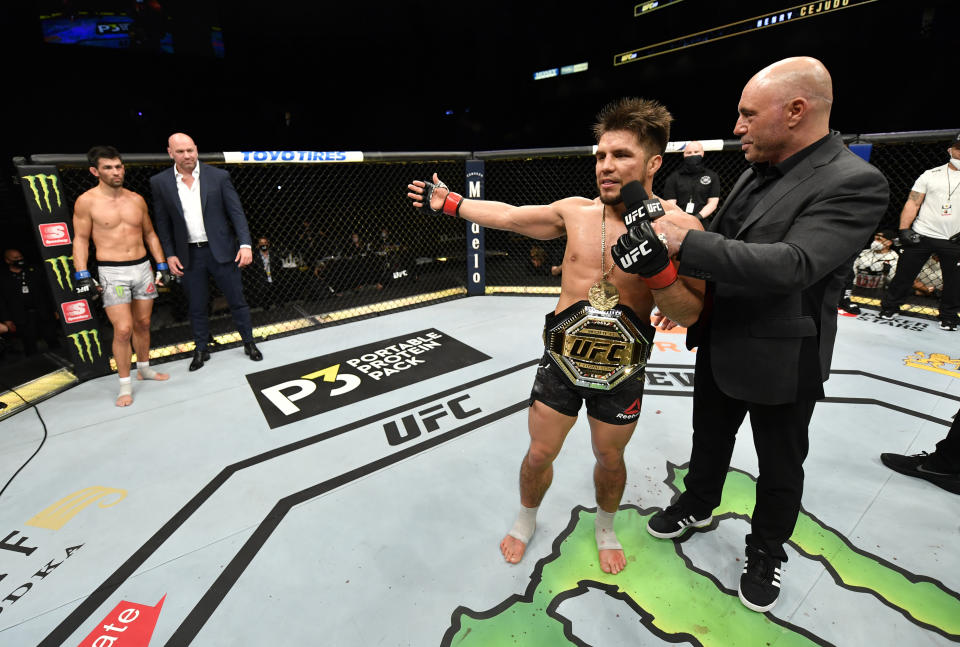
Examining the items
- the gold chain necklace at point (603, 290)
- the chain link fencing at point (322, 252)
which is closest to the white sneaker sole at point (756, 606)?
the gold chain necklace at point (603, 290)

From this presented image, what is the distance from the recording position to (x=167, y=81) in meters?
7.64

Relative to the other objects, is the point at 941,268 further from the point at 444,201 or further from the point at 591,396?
the point at 444,201

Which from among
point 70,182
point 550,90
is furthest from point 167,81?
point 550,90

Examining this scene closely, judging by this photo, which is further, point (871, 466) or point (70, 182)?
point (70, 182)

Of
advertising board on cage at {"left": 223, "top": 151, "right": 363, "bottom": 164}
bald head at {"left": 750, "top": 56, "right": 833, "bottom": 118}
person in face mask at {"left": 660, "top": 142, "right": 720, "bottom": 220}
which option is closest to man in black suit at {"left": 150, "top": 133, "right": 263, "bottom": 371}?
advertising board on cage at {"left": 223, "top": 151, "right": 363, "bottom": 164}

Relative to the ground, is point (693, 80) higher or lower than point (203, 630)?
higher

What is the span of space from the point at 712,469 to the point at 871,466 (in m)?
1.19

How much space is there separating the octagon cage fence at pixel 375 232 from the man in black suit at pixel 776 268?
360cm

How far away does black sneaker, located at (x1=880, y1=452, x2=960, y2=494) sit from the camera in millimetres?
1989

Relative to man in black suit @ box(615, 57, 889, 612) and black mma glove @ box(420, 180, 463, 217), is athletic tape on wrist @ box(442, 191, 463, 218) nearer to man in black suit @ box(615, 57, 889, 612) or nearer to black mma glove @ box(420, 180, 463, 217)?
black mma glove @ box(420, 180, 463, 217)

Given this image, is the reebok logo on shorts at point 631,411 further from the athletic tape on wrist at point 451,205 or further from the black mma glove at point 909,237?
the black mma glove at point 909,237

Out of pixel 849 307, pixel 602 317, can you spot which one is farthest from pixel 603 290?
pixel 849 307

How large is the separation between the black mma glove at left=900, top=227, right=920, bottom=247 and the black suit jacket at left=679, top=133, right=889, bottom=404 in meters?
3.99

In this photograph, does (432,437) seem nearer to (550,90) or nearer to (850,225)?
(850,225)
